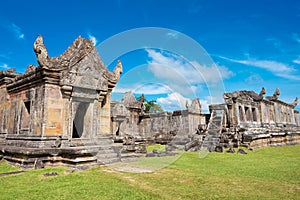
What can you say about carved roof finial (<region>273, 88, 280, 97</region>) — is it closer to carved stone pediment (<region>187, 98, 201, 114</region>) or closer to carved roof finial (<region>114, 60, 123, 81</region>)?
carved stone pediment (<region>187, 98, 201, 114</region>)

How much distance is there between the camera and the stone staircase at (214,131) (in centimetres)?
1714

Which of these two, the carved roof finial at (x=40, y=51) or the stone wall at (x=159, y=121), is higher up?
the carved roof finial at (x=40, y=51)

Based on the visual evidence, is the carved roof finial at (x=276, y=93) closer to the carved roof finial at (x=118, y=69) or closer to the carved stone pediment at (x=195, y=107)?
the carved stone pediment at (x=195, y=107)

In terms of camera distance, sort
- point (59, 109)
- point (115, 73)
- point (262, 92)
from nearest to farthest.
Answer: point (59, 109) → point (115, 73) → point (262, 92)

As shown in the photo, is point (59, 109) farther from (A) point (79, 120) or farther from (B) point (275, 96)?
(B) point (275, 96)

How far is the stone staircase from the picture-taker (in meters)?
17.1

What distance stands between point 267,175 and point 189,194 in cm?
380

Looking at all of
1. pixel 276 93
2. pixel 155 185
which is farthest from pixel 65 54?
pixel 276 93

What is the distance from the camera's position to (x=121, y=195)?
17.1 feet

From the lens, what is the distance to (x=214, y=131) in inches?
774

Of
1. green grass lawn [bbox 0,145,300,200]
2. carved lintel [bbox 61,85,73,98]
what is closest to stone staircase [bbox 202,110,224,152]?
green grass lawn [bbox 0,145,300,200]

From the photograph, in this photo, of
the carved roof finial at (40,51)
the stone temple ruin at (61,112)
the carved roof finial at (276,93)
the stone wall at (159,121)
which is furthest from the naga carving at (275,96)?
the carved roof finial at (40,51)

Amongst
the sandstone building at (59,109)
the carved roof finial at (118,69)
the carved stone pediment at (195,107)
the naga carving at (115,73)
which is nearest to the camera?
the sandstone building at (59,109)

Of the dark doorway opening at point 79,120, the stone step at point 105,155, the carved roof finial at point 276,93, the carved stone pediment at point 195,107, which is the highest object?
the carved roof finial at point 276,93
